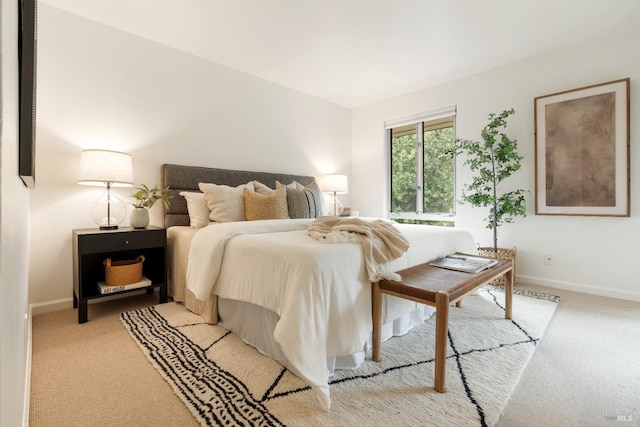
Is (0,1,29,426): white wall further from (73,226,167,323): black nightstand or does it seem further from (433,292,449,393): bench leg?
(433,292,449,393): bench leg

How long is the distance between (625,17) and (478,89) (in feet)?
4.19

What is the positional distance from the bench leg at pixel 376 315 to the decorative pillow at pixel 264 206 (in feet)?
4.40

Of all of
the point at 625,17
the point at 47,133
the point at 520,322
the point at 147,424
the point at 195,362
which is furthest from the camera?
the point at 625,17

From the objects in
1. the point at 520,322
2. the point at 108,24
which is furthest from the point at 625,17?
the point at 108,24

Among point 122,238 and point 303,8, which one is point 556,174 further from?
point 122,238

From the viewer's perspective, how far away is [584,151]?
288 centimetres

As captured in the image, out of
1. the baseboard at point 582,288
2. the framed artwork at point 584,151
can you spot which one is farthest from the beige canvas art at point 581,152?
the baseboard at point 582,288

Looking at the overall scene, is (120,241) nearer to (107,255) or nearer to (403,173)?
(107,255)

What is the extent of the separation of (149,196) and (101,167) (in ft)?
1.91

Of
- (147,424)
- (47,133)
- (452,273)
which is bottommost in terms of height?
(147,424)

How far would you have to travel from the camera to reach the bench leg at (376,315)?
1.61 metres

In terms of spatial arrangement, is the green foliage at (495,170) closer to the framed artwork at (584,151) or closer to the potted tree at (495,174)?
the potted tree at (495,174)

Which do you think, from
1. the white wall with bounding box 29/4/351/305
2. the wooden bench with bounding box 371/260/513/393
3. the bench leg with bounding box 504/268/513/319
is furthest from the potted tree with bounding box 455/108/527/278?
the white wall with bounding box 29/4/351/305

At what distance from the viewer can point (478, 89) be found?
3590mm
